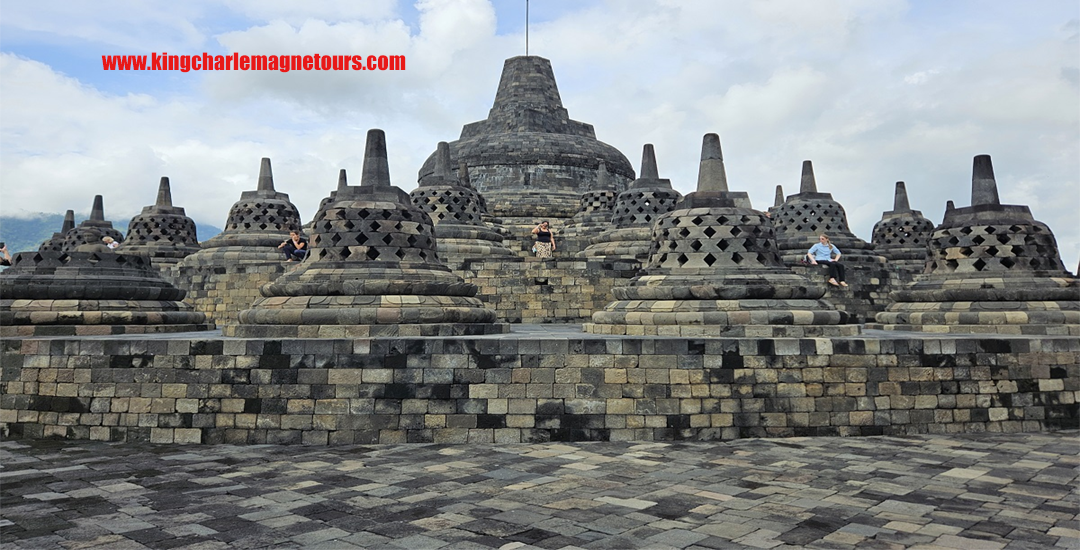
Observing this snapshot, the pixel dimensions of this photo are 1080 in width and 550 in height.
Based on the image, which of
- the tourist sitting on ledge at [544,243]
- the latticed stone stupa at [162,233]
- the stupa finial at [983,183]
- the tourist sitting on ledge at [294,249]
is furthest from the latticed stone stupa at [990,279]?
the latticed stone stupa at [162,233]

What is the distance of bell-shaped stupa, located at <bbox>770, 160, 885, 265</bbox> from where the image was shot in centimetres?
2017

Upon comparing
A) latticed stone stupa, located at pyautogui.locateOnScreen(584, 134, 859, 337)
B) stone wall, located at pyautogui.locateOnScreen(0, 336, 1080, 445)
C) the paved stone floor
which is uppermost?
latticed stone stupa, located at pyautogui.locateOnScreen(584, 134, 859, 337)

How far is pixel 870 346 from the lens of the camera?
8.31 metres

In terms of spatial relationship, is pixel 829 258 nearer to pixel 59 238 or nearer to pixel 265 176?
pixel 265 176

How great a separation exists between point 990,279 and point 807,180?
34.4 feet

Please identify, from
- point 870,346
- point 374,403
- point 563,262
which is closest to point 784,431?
point 870,346

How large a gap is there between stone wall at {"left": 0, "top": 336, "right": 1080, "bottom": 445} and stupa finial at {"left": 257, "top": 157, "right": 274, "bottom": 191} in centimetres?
1435

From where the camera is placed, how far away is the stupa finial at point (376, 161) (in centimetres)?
1104

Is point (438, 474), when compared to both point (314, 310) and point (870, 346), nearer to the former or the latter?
point (314, 310)

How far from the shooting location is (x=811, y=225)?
816 inches

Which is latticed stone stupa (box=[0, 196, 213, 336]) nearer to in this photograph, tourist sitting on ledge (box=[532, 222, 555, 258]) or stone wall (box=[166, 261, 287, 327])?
stone wall (box=[166, 261, 287, 327])

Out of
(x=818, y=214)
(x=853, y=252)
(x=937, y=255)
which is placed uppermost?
(x=818, y=214)

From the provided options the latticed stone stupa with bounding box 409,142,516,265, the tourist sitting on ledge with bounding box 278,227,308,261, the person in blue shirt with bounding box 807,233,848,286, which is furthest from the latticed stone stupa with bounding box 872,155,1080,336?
the tourist sitting on ledge with bounding box 278,227,308,261

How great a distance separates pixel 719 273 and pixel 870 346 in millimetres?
2515
